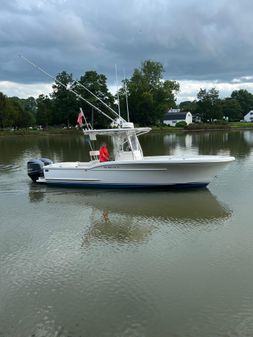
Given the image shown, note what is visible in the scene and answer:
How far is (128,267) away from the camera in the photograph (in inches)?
401

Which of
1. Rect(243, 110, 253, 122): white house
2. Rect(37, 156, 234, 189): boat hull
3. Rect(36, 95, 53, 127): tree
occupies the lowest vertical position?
Rect(243, 110, 253, 122): white house

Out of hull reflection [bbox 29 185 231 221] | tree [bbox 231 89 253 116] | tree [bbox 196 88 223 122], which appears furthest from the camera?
tree [bbox 231 89 253 116]

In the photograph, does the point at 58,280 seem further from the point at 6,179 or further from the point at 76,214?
the point at 6,179

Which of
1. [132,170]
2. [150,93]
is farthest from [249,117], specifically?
[132,170]

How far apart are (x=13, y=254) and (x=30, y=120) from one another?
10679 cm

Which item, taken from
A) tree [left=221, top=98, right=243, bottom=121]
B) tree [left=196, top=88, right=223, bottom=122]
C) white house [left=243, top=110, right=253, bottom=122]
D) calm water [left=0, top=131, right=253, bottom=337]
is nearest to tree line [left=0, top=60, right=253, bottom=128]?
tree [left=196, top=88, right=223, bottom=122]

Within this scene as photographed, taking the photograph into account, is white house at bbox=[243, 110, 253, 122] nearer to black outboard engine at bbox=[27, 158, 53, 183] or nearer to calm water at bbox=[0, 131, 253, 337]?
black outboard engine at bbox=[27, 158, 53, 183]

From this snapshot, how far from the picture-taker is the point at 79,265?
1043 centimetres

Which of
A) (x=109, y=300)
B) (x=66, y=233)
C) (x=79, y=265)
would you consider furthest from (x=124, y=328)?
(x=66, y=233)

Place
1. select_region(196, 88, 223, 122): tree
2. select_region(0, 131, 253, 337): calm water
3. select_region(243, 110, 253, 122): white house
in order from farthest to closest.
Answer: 1. select_region(243, 110, 253, 122): white house
2. select_region(196, 88, 223, 122): tree
3. select_region(0, 131, 253, 337): calm water

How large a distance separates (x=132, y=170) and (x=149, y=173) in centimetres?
79

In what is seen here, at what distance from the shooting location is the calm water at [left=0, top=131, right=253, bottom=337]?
25.1 ft

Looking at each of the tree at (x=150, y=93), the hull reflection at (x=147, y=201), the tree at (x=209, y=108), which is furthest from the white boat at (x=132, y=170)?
the tree at (x=209, y=108)

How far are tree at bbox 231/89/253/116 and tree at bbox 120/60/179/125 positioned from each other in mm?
73796
